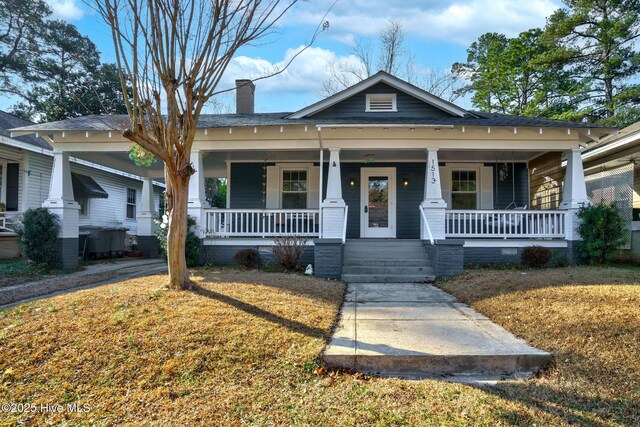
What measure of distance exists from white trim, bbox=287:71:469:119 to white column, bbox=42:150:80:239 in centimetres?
608

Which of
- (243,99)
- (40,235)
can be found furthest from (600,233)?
(40,235)

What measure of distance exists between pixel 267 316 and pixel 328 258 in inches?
159

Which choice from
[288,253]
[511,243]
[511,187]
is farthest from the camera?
[511,187]

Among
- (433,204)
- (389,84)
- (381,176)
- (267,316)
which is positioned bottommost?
(267,316)

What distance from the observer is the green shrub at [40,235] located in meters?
9.02

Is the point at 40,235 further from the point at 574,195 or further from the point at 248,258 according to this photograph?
the point at 574,195

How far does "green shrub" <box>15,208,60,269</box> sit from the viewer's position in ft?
29.6

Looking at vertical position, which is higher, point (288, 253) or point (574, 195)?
point (574, 195)

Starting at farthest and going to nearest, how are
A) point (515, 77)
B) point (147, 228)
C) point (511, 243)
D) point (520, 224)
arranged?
point (515, 77) < point (147, 228) < point (520, 224) < point (511, 243)

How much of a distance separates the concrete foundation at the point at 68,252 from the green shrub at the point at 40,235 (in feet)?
0.49

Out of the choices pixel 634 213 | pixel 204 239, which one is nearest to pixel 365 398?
pixel 204 239

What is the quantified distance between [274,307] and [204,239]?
5422 millimetres

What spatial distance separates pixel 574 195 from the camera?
9.21 m

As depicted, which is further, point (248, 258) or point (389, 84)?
point (389, 84)
